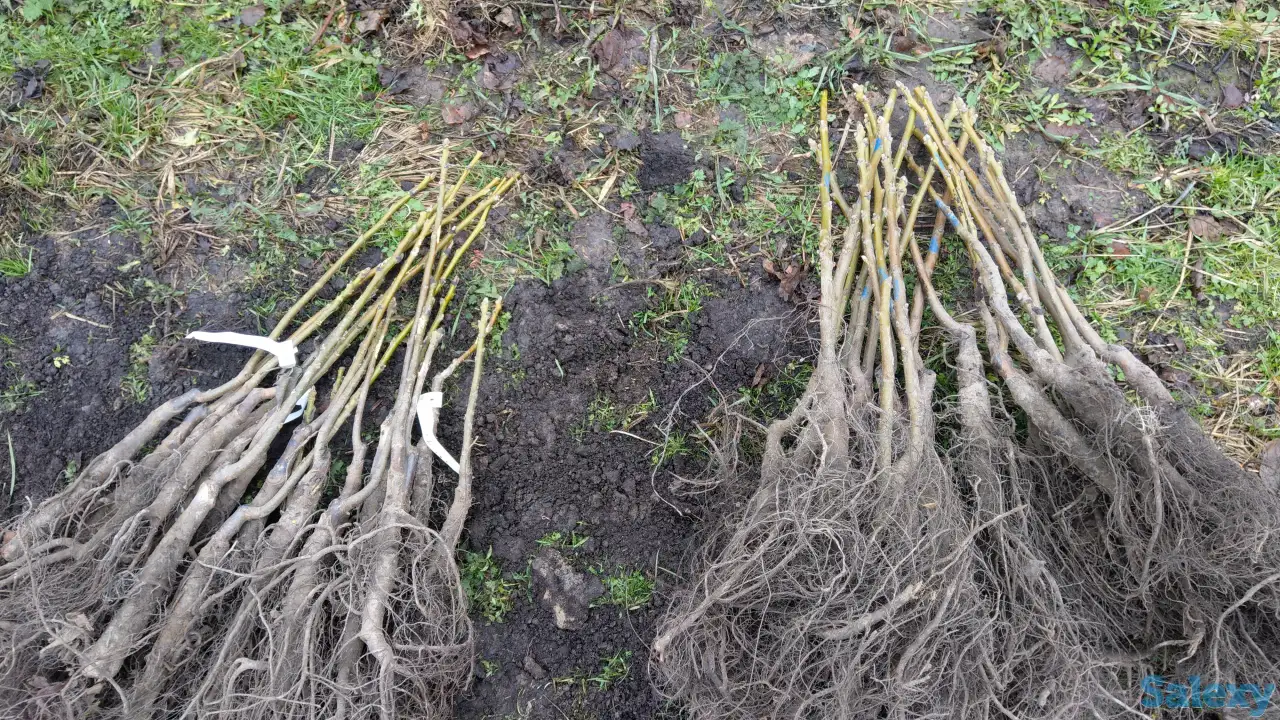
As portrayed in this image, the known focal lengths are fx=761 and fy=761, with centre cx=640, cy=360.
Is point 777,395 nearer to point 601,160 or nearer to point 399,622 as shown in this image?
point 601,160

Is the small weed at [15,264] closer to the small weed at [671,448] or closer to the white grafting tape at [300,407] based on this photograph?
the white grafting tape at [300,407]

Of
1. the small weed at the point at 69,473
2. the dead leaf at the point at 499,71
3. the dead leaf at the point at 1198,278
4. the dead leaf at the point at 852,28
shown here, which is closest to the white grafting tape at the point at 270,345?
the small weed at the point at 69,473

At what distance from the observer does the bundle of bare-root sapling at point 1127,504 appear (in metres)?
1.94

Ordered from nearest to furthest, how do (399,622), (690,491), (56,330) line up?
(399,622)
(690,491)
(56,330)

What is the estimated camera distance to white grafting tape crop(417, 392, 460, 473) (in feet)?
8.06

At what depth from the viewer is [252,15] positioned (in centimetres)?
303

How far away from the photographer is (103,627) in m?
2.09

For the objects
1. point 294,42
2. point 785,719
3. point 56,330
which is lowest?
point 785,719

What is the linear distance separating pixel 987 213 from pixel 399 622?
2.34 m

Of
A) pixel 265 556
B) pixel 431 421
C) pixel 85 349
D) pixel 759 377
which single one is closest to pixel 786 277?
pixel 759 377

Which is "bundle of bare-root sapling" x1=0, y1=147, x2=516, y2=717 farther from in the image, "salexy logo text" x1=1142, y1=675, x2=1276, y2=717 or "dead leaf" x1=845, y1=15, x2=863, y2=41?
"salexy logo text" x1=1142, y1=675, x2=1276, y2=717

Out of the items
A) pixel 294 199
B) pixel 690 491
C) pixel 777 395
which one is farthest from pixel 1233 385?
pixel 294 199

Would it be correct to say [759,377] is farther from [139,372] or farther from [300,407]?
[139,372]

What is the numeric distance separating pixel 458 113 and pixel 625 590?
6.14 feet
